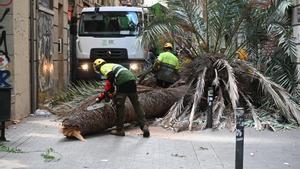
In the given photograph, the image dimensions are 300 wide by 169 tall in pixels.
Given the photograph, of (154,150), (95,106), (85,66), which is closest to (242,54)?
(95,106)

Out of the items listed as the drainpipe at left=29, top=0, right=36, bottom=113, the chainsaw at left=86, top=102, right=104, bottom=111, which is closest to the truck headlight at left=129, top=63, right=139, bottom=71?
the drainpipe at left=29, top=0, right=36, bottom=113

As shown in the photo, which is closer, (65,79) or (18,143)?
(18,143)

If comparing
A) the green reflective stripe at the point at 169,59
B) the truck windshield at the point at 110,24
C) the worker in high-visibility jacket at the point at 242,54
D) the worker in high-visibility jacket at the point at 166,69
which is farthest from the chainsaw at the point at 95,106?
the truck windshield at the point at 110,24

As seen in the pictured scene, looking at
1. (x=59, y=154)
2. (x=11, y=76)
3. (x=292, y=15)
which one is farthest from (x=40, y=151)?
(x=292, y=15)

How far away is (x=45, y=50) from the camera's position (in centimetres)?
1595

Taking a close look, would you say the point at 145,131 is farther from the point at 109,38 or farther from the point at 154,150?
the point at 109,38

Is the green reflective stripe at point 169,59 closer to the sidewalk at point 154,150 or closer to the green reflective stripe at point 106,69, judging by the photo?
the sidewalk at point 154,150

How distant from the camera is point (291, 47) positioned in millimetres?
13594

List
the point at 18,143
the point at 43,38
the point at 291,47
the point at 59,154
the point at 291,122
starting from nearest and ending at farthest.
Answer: the point at 59,154 → the point at 18,143 → the point at 291,122 → the point at 291,47 → the point at 43,38

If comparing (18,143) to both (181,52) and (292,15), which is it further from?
(292,15)

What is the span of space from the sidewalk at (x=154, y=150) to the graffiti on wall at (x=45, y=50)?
366 cm

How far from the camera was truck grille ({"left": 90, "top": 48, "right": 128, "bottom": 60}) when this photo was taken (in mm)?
17734

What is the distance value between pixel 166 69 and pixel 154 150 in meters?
4.43

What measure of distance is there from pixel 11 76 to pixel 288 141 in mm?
5975
